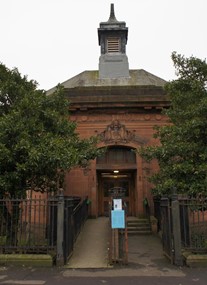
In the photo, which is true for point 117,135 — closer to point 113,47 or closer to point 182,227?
point 182,227

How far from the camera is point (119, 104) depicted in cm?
1608

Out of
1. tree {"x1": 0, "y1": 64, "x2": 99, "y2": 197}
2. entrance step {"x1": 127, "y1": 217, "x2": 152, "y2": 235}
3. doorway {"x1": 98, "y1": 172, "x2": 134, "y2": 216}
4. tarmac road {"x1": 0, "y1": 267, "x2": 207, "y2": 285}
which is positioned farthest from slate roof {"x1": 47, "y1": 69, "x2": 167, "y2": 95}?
tarmac road {"x1": 0, "y1": 267, "x2": 207, "y2": 285}

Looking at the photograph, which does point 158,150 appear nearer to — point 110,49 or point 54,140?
point 54,140

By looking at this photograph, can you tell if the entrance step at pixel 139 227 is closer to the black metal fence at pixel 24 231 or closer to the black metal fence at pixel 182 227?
the black metal fence at pixel 182 227

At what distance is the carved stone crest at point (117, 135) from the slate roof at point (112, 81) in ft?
11.1

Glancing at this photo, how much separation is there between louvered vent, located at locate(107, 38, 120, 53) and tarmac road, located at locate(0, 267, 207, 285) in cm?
1705

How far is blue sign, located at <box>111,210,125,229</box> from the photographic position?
26.1 ft

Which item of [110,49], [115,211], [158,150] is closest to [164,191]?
[158,150]

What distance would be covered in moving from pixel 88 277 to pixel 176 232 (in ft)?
9.02

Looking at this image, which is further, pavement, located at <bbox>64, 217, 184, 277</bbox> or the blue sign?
the blue sign

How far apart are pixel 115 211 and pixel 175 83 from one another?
5.36 m

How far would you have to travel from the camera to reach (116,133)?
52.7ft

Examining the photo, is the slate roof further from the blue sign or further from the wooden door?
the blue sign

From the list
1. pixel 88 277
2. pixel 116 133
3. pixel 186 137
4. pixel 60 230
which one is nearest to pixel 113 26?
pixel 116 133
